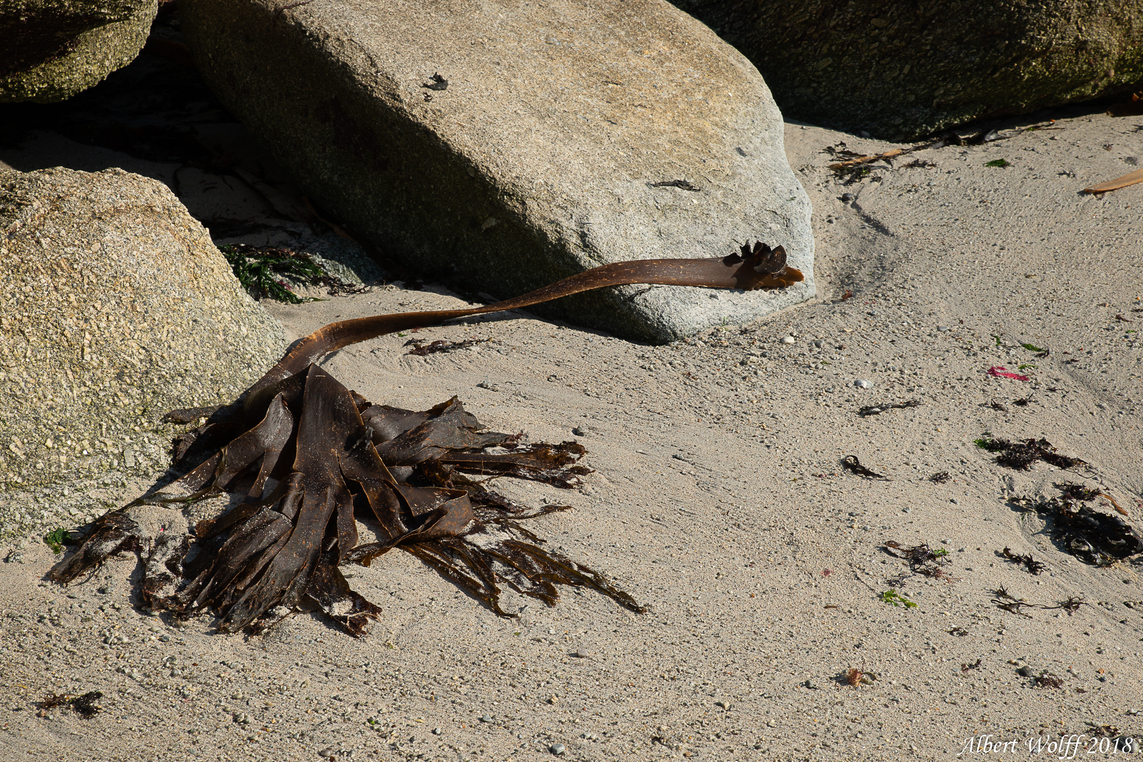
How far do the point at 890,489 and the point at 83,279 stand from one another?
2621 millimetres

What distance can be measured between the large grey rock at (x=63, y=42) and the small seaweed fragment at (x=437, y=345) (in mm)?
1632

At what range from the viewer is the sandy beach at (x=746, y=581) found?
1.76m

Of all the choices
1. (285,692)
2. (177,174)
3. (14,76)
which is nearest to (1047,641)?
(285,692)

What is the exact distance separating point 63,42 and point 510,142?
5.80 ft

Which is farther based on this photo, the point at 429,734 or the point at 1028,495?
the point at 1028,495

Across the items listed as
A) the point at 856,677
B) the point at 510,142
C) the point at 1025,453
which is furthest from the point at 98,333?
the point at 1025,453

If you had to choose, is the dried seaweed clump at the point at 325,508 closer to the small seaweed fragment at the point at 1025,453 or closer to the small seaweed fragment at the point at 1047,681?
the small seaweed fragment at the point at 1047,681

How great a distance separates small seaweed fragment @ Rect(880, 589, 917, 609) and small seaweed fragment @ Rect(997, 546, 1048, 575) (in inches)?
16.4

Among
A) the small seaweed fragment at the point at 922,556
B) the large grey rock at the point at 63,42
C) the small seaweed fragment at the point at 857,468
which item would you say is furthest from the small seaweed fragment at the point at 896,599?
the large grey rock at the point at 63,42

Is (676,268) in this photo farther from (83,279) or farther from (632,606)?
(83,279)

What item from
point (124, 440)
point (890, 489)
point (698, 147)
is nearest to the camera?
point (124, 440)

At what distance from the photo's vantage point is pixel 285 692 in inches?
69.8

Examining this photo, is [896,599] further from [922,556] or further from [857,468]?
[857,468]

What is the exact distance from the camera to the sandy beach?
1756 mm
